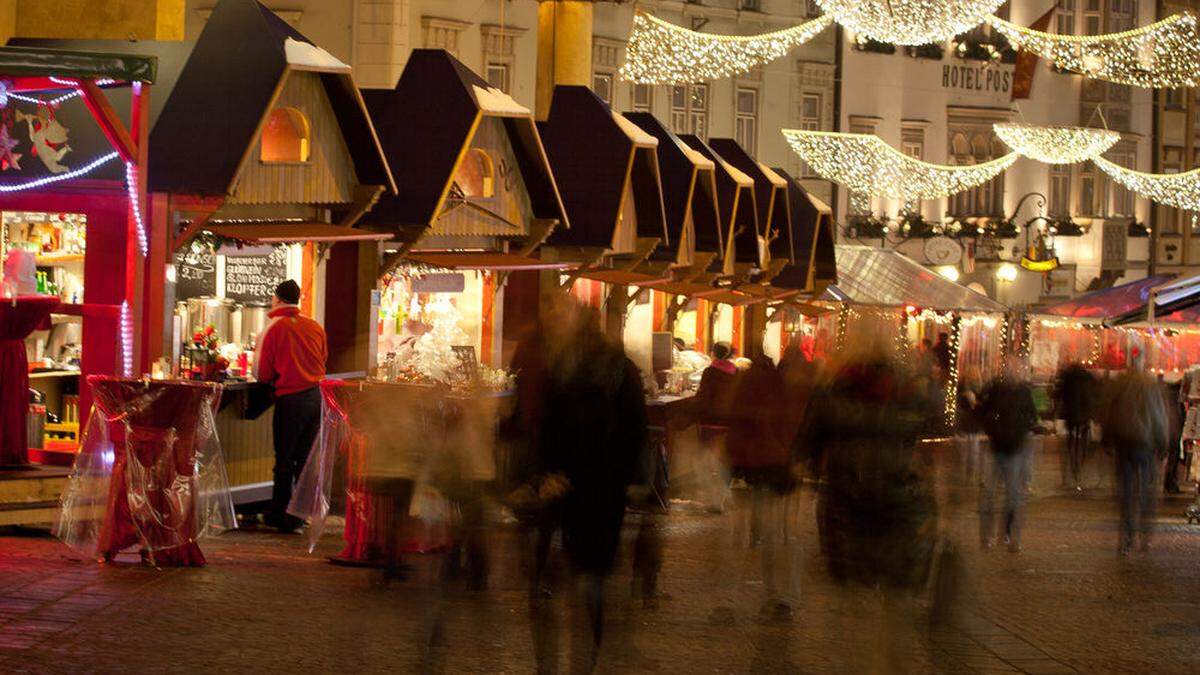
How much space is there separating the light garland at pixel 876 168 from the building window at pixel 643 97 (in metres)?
3.15

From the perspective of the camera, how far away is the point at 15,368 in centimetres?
1496

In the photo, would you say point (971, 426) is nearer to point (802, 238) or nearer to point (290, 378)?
point (290, 378)

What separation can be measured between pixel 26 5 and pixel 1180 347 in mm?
34872

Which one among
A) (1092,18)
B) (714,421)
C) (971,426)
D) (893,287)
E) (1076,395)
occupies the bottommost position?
(971,426)

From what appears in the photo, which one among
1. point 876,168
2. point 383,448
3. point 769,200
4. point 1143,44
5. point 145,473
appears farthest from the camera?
point 876,168

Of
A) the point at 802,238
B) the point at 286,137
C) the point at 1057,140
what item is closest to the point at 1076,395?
the point at 802,238

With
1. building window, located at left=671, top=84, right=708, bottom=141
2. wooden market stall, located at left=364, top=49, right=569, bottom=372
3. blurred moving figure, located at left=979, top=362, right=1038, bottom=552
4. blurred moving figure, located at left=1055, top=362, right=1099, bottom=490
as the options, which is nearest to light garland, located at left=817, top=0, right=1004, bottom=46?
wooden market stall, located at left=364, top=49, right=569, bottom=372

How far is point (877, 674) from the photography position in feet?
31.4

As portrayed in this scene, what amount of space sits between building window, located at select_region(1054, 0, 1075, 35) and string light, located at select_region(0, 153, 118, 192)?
135 feet

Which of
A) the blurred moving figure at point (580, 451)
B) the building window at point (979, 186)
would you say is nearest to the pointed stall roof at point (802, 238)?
the building window at point (979, 186)

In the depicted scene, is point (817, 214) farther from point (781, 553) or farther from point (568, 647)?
point (568, 647)

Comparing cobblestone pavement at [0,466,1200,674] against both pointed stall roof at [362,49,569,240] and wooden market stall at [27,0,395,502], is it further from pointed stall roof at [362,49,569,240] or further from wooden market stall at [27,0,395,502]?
pointed stall roof at [362,49,569,240]

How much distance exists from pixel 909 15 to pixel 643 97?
20387mm

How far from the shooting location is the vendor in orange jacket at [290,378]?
1584 centimetres
